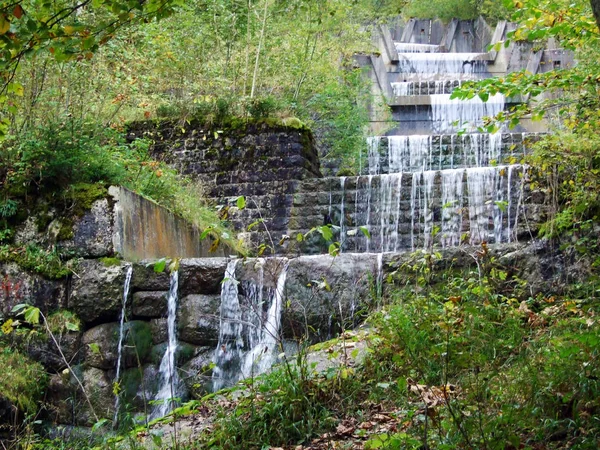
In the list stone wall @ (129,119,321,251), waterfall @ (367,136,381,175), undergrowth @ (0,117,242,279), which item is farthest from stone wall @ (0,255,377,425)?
waterfall @ (367,136,381,175)

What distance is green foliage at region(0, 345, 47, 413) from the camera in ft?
22.2

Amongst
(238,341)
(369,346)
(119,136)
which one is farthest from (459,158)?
(369,346)

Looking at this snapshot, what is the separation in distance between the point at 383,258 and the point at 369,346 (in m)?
2.46

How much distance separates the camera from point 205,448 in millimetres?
3885

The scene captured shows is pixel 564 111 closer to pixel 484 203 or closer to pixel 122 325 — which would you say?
pixel 484 203

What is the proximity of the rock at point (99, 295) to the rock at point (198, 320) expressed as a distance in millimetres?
684

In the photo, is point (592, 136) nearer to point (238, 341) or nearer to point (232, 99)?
point (238, 341)

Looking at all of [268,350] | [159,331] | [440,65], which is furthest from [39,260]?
[440,65]

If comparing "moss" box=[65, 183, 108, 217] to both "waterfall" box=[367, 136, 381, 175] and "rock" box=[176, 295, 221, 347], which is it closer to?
"rock" box=[176, 295, 221, 347]

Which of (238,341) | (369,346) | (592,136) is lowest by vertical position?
(238,341)

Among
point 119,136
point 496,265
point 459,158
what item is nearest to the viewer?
point 496,265

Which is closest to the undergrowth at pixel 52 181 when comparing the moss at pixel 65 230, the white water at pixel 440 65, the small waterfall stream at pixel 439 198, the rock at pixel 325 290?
the moss at pixel 65 230

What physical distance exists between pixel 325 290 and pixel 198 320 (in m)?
1.36

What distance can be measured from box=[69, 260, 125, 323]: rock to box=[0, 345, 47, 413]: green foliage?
2.36 ft
